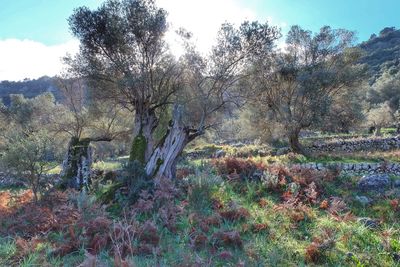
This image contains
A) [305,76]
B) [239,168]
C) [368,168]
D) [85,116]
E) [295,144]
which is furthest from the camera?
[295,144]

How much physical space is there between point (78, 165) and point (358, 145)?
20.8 meters

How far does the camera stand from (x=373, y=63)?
83.7 meters

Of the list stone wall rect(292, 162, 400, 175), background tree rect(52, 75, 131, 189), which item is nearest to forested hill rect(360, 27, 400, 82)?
stone wall rect(292, 162, 400, 175)

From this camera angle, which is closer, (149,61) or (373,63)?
(149,61)

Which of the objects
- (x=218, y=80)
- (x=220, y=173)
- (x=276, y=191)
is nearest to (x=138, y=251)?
(x=276, y=191)

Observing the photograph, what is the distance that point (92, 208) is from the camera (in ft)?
21.7

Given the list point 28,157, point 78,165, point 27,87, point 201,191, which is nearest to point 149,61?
point 78,165

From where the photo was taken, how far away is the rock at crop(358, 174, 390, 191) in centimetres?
940

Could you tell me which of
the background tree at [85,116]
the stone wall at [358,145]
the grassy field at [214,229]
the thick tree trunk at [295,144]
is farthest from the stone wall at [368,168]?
the stone wall at [358,145]

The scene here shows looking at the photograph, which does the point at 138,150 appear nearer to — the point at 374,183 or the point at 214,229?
the point at 214,229

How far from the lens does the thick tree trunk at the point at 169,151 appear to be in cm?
998

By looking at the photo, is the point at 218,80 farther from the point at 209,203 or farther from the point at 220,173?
the point at 209,203

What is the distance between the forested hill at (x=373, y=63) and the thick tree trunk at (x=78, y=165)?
7137 cm

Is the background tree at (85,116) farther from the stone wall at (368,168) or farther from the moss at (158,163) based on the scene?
the stone wall at (368,168)
